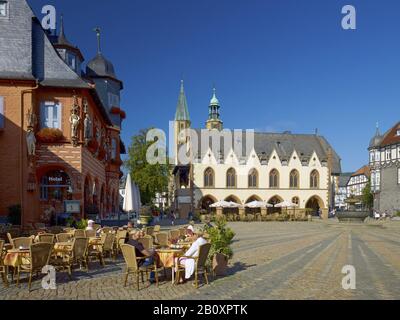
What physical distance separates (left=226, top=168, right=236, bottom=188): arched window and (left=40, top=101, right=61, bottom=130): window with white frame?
133 ft

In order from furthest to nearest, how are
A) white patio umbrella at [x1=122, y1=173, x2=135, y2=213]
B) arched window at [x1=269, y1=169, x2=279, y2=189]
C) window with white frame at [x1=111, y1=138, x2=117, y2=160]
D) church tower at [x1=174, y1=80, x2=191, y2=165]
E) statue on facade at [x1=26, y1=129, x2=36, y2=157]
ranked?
church tower at [x1=174, y1=80, x2=191, y2=165] → arched window at [x1=269, y1=169, x2=279, y2=189] → window with white frame at [x1=111, y1=138, x2=117, y2=160] → white patio umbrella at [x1=122, y1=173, x2=135, y2=213] → statue on facade at [x1=26, y1=129, x2=36, y2=157]

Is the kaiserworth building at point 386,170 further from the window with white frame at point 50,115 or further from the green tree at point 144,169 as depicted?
the window with white frame at point 50,115

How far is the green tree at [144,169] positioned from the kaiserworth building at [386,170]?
3665cm

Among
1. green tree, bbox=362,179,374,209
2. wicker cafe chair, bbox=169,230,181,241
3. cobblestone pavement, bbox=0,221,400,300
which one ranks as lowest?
green tree, bbox=362,179,374,209

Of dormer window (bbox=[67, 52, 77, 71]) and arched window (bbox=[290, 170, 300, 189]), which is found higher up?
dormer window (bbox=[67, 52, 77, 71])

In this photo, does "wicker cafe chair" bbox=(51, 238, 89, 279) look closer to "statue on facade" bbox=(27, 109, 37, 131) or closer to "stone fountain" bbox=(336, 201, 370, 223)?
"statue on facade" bbox=(27, 109, 37, 131)

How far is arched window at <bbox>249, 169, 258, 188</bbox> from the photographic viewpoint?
6241 cm

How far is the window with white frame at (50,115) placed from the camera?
76.1 feet

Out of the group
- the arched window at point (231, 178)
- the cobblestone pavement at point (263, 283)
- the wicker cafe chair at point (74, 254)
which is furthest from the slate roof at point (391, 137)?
the wicker cafe chair at point (74, 254)

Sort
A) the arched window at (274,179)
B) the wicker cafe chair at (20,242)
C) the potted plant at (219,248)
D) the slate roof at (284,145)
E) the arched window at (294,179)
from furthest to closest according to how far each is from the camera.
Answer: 1. the slate roof at (284,145)
2. the arched window at (294,179)
3. the arched window at (274,179)
4. the wicker cafe chair at (20,242)
5. the potted plant at (219,248)

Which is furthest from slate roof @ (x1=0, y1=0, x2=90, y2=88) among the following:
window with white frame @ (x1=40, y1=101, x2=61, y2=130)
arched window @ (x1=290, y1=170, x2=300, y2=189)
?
arched window @ (x1=290, y1=170, x2=300, y2=189)

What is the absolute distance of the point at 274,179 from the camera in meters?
63.8

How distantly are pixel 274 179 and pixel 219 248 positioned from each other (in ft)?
177

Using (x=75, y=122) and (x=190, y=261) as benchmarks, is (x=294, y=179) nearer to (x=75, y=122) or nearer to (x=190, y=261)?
(x=75, y=122)
